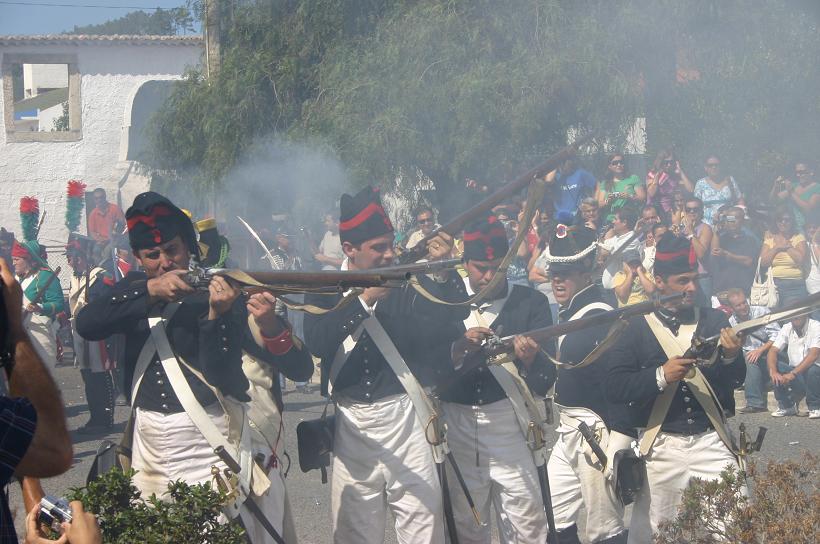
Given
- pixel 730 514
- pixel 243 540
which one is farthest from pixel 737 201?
pixel 243 540

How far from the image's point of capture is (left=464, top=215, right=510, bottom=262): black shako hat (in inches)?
224

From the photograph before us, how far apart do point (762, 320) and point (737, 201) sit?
9032 mm

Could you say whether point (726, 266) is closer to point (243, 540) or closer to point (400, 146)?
point (400, 146)

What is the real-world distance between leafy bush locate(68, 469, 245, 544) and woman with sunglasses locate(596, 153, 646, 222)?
9359mm

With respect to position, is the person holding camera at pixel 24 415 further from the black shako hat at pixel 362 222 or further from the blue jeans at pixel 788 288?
the blue jeans at pixel 788 288

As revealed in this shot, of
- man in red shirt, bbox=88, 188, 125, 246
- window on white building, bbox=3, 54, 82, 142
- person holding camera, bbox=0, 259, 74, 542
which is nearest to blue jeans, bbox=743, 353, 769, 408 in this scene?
person holding camera, bbox=0, 259, 74, 542

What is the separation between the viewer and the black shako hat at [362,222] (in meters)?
5.17

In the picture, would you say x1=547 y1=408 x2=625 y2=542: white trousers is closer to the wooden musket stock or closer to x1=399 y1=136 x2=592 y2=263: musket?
x1=399 y1=136 x2=592 y2=263: musket

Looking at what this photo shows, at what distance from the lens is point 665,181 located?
13992 mm

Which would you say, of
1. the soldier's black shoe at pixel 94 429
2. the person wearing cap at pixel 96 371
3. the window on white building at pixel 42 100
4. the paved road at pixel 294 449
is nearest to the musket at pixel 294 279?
the paved road at pixel 294 449

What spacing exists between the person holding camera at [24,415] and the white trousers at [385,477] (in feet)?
8.23

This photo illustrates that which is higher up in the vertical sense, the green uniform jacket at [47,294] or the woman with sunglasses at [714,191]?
the woman with sunglasses at [714,191]

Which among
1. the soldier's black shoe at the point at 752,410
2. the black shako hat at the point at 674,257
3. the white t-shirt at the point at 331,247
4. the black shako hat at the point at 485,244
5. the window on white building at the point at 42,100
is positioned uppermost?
the black shako hat at the point at 674,257

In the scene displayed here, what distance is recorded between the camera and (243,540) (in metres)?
3.98
